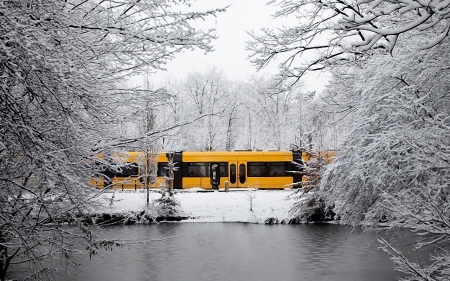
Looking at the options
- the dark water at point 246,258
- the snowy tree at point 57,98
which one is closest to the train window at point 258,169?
the dark water at point 246,258

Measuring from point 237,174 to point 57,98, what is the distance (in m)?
27.3

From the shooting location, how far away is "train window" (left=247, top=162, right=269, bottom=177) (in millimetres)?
30453

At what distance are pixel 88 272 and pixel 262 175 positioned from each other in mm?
19178

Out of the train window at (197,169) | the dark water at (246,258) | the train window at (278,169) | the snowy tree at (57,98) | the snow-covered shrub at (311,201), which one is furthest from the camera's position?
the train window at (197,169)

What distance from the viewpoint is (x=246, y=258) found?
1441 cm

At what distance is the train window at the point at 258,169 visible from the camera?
30.5 m

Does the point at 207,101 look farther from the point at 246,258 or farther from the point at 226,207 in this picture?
the point at 246,258

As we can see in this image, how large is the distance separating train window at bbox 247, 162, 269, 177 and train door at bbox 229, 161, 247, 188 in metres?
0.39

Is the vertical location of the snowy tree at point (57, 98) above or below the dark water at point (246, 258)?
above

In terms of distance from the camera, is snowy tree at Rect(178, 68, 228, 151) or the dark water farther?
snowy tree at Rect(178, 68, 228, 151)

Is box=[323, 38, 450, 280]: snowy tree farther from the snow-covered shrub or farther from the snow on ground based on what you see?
the snow on ground

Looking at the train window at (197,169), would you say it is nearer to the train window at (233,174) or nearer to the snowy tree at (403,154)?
the train window at (233,174)

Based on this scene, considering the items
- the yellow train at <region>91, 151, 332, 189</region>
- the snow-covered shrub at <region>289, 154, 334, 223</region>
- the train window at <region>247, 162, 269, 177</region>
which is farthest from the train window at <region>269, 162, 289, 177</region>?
the snow-covered shrub at <region>289, 154, 334, 223</region>

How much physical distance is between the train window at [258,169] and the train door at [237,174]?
0.39 m
